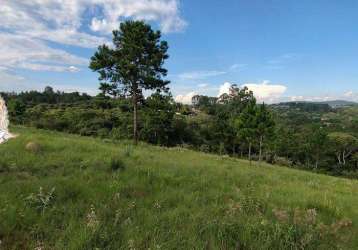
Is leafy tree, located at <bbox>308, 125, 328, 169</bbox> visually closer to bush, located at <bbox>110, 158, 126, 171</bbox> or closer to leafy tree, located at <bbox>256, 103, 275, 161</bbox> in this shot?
leafy tree, located at <bbox>256, 103, 275, 161</bbox>

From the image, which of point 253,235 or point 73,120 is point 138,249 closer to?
point 253,235

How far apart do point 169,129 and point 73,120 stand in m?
22.3

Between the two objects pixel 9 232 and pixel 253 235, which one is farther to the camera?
pixel 253 235

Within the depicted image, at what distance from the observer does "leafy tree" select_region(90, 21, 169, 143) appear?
A: 24.2 meters

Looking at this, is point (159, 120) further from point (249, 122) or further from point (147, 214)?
point (147, 214)

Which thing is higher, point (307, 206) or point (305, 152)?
point (307, 206)

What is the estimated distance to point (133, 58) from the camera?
80.3 ft

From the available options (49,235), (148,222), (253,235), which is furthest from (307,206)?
(49,235)

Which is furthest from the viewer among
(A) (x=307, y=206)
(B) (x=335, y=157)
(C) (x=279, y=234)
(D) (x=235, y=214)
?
(B) (x=335, y=157)

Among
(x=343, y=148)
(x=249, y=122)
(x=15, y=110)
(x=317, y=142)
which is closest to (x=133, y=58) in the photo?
(x=249, y=122)

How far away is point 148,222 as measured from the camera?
424 centimetres

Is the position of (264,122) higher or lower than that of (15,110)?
lower

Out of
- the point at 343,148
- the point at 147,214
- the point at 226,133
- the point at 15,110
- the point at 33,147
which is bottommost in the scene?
→ the point at 343,148

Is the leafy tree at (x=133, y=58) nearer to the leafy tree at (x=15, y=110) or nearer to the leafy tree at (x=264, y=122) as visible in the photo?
the leafy tree at (x=264, y=122)
